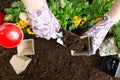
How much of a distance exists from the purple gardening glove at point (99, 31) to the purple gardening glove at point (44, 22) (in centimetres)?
17

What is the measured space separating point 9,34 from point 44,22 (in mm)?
207

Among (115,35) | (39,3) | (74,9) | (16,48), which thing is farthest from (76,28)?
(39,3)

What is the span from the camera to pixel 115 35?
1.63 m

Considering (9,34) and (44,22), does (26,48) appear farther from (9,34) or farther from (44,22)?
(44,22)

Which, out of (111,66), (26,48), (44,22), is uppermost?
(44,22)

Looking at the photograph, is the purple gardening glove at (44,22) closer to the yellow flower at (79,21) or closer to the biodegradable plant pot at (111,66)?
the yellow flower at (79,21)

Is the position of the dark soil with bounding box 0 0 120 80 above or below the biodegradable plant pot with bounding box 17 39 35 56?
below

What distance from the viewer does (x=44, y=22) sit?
1.28 meters

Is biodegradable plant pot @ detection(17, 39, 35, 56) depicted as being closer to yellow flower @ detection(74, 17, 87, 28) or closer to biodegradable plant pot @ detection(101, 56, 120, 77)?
yellow flower @ detection(74, 17, 87, 28)

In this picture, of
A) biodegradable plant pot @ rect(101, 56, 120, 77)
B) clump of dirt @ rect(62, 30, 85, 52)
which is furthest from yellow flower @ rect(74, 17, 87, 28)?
biodegradable plant pot @ rect(101, 56, 120, 77)

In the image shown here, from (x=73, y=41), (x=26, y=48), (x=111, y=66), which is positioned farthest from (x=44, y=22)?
(x=111, y=66)

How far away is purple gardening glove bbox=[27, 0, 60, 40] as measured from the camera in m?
1.21

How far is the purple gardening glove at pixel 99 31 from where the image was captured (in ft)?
4.35

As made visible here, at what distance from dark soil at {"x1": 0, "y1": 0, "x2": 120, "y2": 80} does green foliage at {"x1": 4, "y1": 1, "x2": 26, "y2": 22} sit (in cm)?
15
